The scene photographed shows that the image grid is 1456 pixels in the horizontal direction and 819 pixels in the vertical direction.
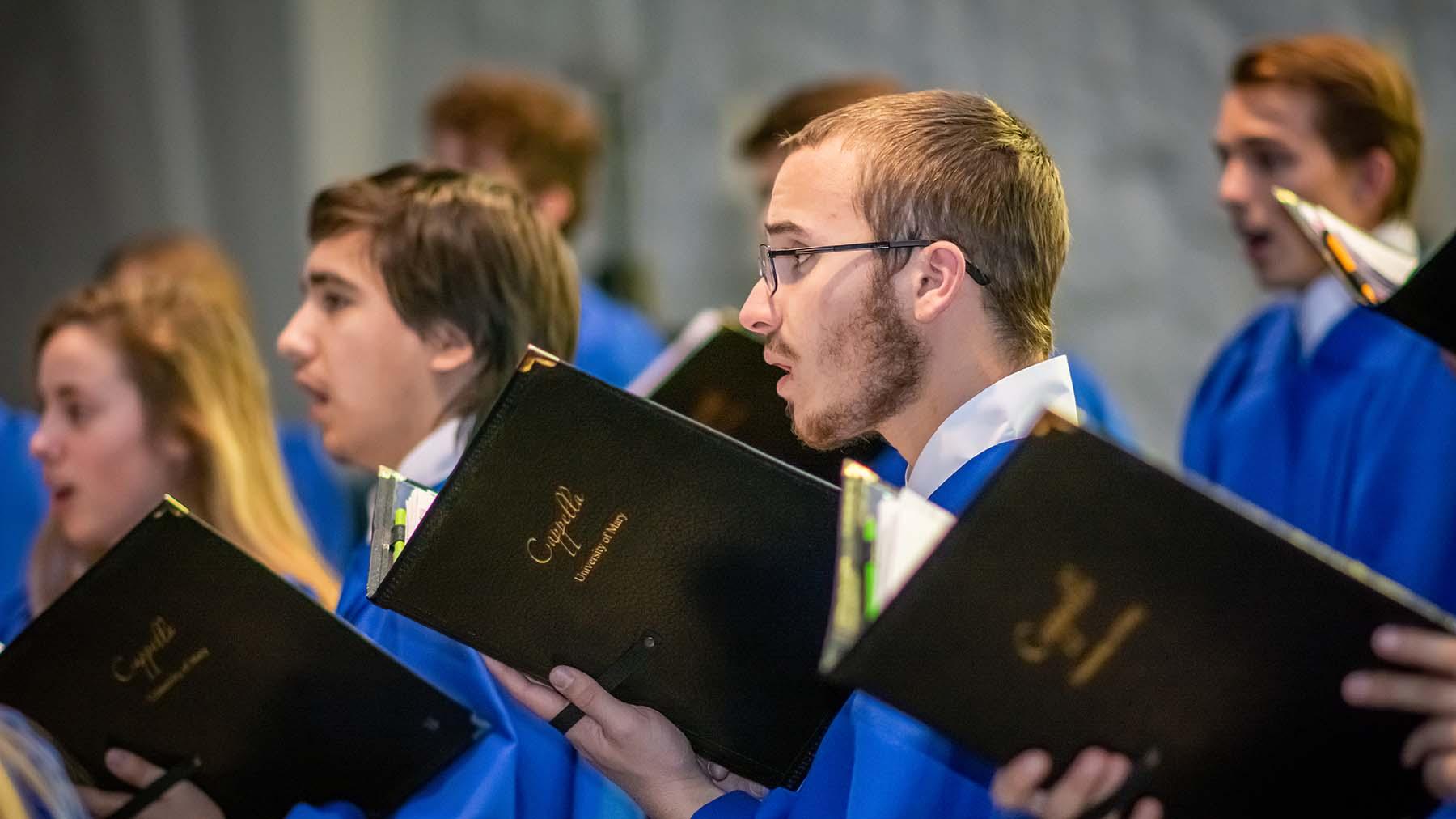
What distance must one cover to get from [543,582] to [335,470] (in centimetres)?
339

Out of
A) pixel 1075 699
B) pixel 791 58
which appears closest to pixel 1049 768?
pixel 1075 699

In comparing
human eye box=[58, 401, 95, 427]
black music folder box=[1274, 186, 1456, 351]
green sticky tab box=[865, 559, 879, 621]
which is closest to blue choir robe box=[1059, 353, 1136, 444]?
black music folder box=[1274, 186, 1456, 351]

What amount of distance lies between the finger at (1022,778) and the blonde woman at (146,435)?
1614 mm

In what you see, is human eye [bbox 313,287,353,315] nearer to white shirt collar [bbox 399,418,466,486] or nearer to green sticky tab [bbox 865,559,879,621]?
white shirt collar [bbox 399,418,466,486]

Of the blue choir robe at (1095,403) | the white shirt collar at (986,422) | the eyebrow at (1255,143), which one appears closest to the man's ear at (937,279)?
the white shirt collar at (986,422)

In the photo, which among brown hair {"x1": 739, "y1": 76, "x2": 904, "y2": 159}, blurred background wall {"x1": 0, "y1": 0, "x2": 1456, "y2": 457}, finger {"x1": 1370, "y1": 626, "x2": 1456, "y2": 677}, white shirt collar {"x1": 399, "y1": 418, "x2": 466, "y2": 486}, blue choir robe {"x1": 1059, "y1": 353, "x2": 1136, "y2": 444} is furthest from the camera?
blurred background wall {"x1": 0, "y1": 0, "x2": 1456, "y2": 457}

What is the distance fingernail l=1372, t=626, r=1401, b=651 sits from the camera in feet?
3.91

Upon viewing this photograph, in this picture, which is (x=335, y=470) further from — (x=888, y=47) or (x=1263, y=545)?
(x=1263, y=545)

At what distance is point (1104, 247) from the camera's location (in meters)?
5.18

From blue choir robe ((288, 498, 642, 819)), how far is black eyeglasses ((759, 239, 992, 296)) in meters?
0.66

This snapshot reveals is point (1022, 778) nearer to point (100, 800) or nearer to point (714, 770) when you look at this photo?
point (714, 770)

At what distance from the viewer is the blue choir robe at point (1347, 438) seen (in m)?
2.78

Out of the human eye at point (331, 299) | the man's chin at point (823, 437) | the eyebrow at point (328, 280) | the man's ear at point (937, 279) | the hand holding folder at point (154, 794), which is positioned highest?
the man's ear at point (937, 279)

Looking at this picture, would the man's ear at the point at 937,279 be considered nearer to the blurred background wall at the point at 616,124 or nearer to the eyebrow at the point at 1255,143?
the eyebrow at the point at 1255,143
